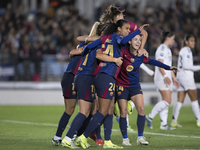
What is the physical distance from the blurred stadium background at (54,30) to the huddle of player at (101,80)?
8.76 m

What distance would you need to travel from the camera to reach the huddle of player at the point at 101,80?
228 inches

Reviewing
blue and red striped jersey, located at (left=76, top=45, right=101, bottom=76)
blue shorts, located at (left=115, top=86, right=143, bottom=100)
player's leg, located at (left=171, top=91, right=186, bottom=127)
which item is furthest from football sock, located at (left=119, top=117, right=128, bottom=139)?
player's leg, located at (left=171, top=91, right=186, bottom=127)

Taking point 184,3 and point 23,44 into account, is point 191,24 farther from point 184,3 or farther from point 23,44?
point 23,44

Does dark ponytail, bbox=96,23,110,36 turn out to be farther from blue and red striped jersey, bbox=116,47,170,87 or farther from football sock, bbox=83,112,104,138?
football sock, bbox=83,112,104,138

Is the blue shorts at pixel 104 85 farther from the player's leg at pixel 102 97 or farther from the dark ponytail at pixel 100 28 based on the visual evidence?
the dark ponytail at pixel 100 28

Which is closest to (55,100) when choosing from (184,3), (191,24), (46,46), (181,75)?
(46,46)

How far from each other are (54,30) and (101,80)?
13.0 meters

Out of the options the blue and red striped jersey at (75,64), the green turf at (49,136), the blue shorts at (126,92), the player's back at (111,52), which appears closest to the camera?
the player's back at (111,52)

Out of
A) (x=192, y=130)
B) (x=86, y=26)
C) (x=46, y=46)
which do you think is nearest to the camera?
(x=192, y=130)

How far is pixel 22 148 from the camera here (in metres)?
5.92

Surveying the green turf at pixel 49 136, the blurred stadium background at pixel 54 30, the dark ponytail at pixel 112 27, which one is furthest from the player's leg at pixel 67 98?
the blurred stadium background at pixel 54 30

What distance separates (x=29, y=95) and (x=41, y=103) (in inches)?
24.4

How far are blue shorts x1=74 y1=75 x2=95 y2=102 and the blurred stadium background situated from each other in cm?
956

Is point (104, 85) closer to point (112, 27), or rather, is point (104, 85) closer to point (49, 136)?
point (112, 27)
